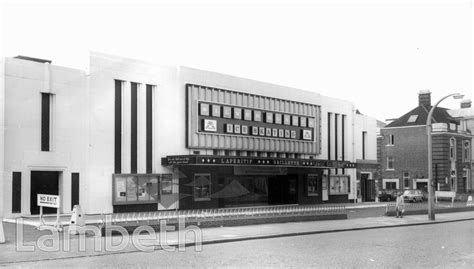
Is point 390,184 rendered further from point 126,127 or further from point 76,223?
point 76,223

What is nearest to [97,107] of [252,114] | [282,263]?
[252,114]

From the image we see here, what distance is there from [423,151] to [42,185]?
45.6 m

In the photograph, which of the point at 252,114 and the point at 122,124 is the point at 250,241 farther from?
the point at 252,114

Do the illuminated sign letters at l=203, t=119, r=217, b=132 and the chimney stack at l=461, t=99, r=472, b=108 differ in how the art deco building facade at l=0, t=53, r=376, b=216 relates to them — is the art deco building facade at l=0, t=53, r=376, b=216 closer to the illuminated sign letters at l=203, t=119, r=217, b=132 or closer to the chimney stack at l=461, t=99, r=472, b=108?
the illuminated sign letters at l=203, t=119, r=217, b=132

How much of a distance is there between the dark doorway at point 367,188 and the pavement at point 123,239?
86.0 ft

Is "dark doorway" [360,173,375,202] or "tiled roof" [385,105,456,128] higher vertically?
"tiled roof" [385,105,456,128]

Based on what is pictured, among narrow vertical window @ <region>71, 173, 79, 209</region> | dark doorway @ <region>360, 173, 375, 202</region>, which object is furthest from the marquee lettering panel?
dark doorway @ <region>360, 173, 375, 202</region>

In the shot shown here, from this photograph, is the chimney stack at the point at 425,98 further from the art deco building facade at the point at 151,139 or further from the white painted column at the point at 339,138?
the art deco building facade at the point at 151,139

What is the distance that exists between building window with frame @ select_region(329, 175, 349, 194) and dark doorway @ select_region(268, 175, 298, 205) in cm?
461

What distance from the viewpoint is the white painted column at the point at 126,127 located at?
3131cm

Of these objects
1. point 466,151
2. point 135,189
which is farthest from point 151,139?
point 466,151

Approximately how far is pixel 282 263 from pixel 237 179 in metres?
25.6

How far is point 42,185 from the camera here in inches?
1125

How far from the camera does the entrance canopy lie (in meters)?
32.4
